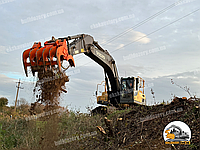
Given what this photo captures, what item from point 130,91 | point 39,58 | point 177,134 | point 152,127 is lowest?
point 177,134

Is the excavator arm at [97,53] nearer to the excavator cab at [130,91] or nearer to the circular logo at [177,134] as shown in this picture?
the excavator cab at [130,91]

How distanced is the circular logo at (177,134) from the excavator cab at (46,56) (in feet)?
11.6

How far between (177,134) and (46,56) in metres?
4.38

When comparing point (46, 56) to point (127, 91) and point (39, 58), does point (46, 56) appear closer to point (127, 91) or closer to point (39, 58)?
point (39, 58)

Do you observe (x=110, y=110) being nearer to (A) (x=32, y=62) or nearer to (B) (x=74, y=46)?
(B) (x=74, y=46)

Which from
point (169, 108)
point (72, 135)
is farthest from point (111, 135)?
point (169, 108)

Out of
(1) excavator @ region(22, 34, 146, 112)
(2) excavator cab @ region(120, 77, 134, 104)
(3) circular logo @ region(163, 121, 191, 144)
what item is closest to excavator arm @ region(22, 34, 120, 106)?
(1) excavator @ region(22, 34, 146, 112)

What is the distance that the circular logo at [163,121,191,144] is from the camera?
4902mm

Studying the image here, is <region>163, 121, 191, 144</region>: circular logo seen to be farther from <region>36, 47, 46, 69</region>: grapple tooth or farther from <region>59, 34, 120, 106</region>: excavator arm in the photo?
<region>36, 47, 46, 69</region>: grapple tooth

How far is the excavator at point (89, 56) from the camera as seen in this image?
669cm

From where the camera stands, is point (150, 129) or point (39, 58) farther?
point (39, 58)

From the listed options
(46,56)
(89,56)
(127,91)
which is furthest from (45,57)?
(127,91)

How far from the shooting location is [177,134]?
494 centimetres

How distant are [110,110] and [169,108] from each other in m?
3.99
